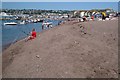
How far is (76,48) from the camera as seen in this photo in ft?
66.4

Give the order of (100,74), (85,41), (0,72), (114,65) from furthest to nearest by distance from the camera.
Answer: (85,41)
(0,72)
(114,65)
(100,74)

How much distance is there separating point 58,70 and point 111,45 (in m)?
7.39

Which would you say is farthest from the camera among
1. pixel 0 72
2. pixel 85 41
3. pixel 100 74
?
pixel 85 41

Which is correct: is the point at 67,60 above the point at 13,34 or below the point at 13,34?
below

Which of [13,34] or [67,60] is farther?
[13,34]

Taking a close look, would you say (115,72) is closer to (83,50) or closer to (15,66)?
(83,50)

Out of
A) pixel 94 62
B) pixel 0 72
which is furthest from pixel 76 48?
pixel 0 72

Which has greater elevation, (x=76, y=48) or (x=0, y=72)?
(x=76, y=48)

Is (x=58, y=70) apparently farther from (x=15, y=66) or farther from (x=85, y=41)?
(x=85, y=41)

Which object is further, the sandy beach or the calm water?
the calm water

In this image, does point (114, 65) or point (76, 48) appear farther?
point (76, 48)

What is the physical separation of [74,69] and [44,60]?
7.66ft

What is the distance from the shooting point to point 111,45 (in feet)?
75.1

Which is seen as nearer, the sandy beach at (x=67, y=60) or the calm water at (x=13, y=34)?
the sandy beach at (x=67, y=60)
